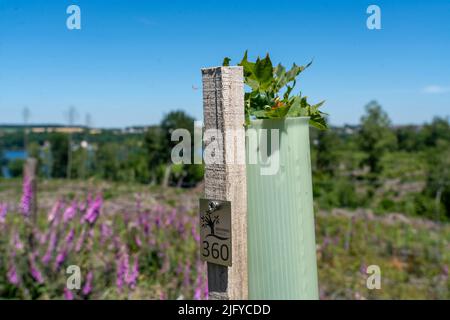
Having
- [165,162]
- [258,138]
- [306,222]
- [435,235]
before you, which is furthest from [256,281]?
[165,162]

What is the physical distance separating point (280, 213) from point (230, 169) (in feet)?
0.67

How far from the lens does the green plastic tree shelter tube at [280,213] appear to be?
52.7 inches

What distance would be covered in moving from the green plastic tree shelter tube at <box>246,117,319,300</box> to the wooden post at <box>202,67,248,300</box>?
0.03 m

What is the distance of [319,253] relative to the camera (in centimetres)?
554

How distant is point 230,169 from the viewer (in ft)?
4.33

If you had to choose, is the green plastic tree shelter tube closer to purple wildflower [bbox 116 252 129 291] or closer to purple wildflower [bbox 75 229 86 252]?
purple wildflower [bbox 116 252 129 291]

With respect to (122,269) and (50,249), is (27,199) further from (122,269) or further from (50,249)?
(122,269)

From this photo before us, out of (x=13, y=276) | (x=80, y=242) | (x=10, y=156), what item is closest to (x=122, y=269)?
(x=80, y=242)

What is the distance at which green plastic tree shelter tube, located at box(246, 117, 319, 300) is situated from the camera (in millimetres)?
1339

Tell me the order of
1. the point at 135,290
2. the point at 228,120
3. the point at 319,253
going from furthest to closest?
the point at 319,253
the point at 135,290
the point at 228,120

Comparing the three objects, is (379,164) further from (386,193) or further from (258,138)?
(258,138)

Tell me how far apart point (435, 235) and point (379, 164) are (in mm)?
5441

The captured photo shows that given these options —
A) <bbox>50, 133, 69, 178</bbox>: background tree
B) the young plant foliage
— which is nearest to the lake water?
<bbox>50, 133, 69, 178</bbox>: background tree

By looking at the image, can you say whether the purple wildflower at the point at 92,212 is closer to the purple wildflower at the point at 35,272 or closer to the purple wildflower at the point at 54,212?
the purple wildflower at the point at 54,212
